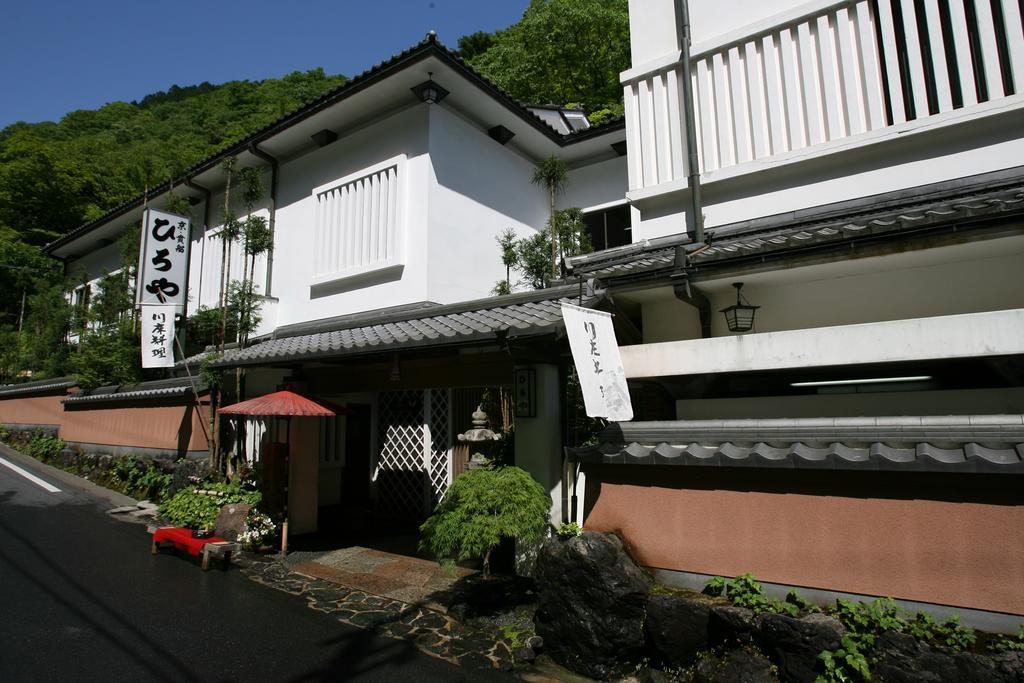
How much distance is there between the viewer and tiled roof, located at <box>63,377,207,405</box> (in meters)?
14.4

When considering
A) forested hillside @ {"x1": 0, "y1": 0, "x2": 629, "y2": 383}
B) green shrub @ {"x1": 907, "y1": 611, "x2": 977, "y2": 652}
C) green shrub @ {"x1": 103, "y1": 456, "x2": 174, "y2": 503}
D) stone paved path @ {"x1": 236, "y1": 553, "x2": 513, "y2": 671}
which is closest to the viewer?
green shrub @ {"x1": 907, "y1": 611, "x2": 977, "y2": 652}

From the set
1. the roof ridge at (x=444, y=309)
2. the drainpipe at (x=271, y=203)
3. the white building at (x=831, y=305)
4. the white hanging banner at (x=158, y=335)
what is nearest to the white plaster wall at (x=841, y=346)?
the white building at (x=831, y=305)

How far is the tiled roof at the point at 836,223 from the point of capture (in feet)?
16.3

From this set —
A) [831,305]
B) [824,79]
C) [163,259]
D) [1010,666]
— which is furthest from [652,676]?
[163,259]

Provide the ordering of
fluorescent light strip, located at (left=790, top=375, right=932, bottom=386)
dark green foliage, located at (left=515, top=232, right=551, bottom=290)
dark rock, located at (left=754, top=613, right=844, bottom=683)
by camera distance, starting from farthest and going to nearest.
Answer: dark green foliage, located at (left=515, top=232, right=551, bottom=290) → fluorescent light strip, located at (left=790, top=375, right=932, bottom=386) → dark rock, located at (left=754, top=613, right=844, bottom=683)


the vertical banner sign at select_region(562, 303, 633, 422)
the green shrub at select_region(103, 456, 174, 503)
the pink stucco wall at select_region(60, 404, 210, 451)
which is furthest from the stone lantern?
the green shrub at select_region(103, 456, 174, 503)

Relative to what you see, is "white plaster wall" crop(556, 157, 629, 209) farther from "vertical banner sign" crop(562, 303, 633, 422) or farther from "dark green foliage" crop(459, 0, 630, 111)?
"dark green foliage" crop(459, 0, 630, 111)

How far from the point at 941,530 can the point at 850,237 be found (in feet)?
9.23

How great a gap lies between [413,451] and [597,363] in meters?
7.06

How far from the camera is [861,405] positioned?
6.11 m

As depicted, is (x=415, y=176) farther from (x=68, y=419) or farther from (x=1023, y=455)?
(x=68, y=419)

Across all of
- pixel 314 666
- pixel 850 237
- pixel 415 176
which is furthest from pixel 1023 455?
pixel 415 176

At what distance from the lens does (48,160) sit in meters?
34.0

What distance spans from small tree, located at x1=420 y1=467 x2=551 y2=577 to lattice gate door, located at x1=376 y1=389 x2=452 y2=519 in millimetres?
4512
